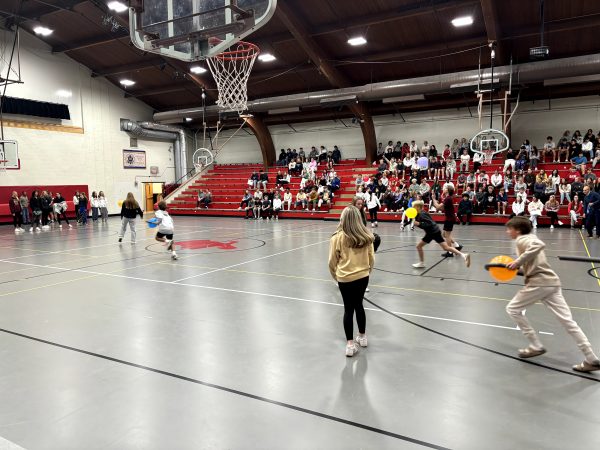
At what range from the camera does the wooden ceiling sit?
1556cm

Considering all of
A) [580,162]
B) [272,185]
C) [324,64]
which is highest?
[324,64]

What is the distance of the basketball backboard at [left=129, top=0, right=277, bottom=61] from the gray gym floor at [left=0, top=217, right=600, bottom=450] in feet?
14.4

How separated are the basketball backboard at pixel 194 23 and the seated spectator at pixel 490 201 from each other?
13.5 metres

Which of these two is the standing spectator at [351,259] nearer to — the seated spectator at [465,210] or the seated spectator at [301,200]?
the seated spectator at [465,210]

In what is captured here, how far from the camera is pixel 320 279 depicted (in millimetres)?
7422

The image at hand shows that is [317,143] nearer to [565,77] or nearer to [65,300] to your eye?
[565,77]

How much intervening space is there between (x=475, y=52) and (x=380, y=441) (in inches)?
749

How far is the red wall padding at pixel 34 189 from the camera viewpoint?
20609mm

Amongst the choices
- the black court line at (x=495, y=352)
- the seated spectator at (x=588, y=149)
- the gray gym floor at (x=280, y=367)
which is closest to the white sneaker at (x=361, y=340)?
the gray gym floor at (x=280, y=367)

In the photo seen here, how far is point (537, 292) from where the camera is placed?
12.7ft

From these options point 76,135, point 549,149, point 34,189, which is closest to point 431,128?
point 549,149

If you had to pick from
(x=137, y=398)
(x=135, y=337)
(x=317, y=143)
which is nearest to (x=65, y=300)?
(x=135, y=337)

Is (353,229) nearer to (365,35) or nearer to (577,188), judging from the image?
(577,188)

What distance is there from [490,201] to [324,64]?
9.67 m
